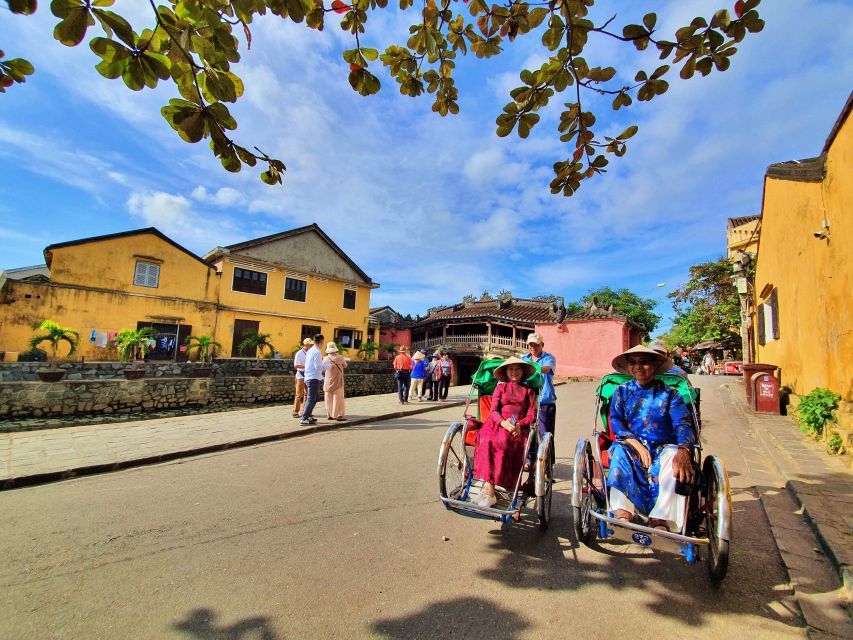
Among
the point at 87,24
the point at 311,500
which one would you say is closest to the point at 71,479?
the point at 311,500

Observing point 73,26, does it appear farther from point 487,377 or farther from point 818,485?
point 818,485

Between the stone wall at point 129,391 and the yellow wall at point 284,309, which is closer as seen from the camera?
the stone wall at point 129,391

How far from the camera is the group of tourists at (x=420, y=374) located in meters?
11.8

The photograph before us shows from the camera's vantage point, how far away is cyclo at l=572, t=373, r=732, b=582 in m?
2.38

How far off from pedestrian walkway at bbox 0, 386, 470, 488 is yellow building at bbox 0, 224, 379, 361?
A: 12793 mm

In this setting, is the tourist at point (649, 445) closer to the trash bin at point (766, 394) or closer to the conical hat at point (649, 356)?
the conical hat at point (649, 356)

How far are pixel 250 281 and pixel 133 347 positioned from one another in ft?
25.0

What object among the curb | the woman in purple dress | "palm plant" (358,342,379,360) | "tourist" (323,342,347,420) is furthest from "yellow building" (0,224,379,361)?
the woman in purple dress

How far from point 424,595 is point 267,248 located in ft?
78.1

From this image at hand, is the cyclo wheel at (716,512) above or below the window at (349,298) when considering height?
below

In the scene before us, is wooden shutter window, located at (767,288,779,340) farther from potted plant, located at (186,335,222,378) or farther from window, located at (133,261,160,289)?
window, located at (133,261,160,289)

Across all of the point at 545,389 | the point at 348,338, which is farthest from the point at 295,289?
the point at 545,389

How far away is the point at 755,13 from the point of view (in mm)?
2051

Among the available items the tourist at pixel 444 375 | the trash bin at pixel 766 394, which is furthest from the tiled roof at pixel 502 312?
the trash bin at pixel 766 394
